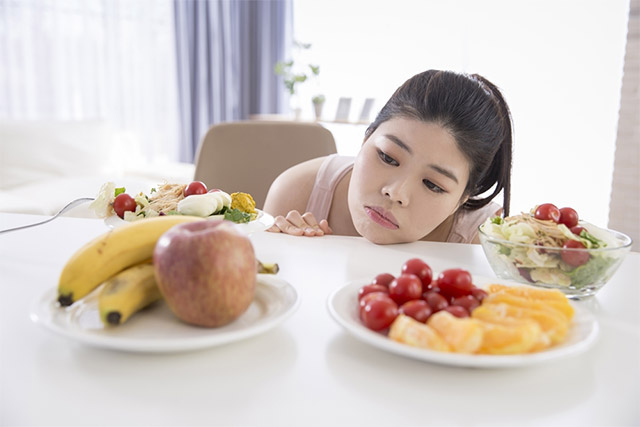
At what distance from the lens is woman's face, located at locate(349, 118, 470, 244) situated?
120 cm

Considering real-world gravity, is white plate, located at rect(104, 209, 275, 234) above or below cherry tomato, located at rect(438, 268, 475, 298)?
below

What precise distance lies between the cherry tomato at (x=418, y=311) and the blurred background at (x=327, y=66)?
2.95m

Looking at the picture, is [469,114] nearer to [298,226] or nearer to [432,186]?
[432,186]

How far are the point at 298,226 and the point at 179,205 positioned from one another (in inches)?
12.5

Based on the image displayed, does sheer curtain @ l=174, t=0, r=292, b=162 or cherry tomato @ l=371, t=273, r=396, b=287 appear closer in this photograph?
cherry tomato @ l=371, t=273, r=396, b=287

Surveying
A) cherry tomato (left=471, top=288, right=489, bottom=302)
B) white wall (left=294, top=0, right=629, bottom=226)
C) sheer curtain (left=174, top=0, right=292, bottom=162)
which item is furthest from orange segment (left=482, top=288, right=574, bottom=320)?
sheer curtain (left=174, top=0, right=292, bottom=162)

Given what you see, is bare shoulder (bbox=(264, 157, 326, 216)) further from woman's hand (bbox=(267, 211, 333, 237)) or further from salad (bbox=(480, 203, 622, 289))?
salad (bbox=(480, 203, 622, 289))

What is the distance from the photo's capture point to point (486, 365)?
0.51 meters

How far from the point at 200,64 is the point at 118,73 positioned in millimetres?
733

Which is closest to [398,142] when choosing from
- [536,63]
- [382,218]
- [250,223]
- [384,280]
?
[382,218]

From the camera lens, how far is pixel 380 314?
22.4 inches

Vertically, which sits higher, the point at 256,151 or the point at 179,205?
the point at 179,205

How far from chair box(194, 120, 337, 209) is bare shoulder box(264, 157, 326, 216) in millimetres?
300

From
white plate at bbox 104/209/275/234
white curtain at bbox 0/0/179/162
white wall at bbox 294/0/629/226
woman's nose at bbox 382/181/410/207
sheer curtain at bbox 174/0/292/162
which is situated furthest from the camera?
sheer curtain at bbox 174/0/292/162
